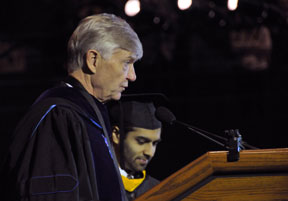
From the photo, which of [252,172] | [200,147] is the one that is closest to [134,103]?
[200,147]

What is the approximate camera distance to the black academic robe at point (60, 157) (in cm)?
163

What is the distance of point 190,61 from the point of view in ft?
22.2

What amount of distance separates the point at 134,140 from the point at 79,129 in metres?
1.20

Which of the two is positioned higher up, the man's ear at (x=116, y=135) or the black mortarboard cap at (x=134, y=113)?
the black mortarboard cap at (x=134, y=113)

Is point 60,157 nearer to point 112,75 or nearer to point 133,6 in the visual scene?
point 112,75

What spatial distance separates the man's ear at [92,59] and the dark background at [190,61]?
10.4ft

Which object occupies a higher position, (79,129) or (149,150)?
(79,129)

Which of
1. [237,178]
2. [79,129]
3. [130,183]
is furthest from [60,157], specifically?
[130,183]

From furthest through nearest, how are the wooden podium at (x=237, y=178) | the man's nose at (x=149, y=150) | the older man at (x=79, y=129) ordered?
1. the man's nose at (x=149, y=150)
2. the older man at (x=79, y=129)
3. the wooden podium at (x=237, y=178)

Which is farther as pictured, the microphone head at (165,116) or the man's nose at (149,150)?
the man's nose at (149,150)

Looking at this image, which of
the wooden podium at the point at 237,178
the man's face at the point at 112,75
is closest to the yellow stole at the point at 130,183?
the man's face at the point at 112,75

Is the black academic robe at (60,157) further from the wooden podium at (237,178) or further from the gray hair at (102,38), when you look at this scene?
the wooden podium at (237,178)

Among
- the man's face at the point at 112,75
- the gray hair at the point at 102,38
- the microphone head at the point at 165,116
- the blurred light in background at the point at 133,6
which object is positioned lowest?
the microphone head at the point at 165,116

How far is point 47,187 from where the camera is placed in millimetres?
1619
